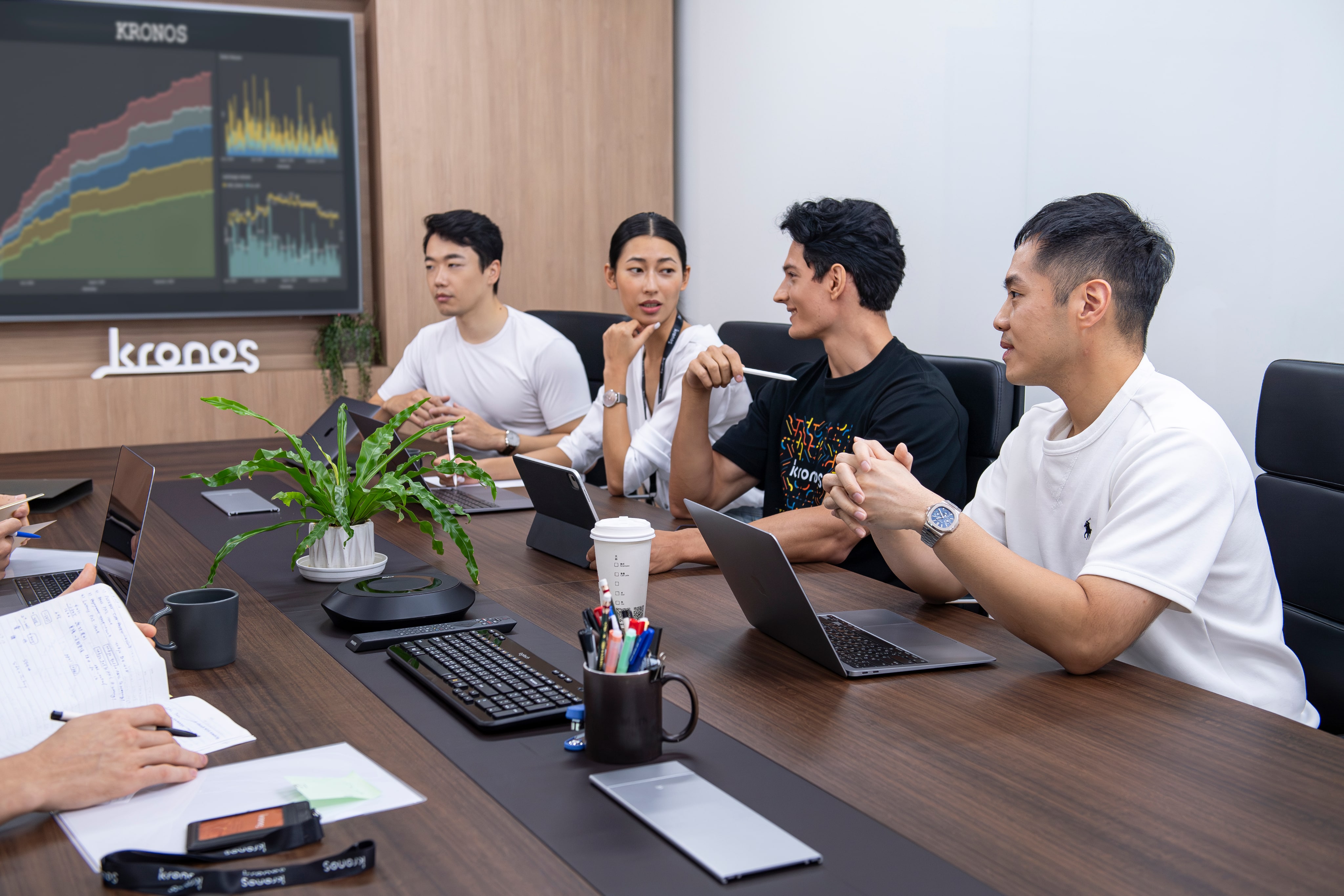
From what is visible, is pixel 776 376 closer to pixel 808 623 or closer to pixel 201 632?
pixel 808 623

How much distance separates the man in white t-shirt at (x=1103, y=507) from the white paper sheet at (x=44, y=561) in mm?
1270

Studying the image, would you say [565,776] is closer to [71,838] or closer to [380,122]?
[71,838]

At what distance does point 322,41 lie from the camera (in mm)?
4480

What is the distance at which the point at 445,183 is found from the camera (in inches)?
182

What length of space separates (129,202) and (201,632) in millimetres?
3475

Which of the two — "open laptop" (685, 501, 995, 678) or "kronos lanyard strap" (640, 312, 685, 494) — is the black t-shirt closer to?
"kronos lanyard strap" (640, 312, 685, 494)

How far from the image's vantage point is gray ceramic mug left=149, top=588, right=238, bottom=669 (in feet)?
4.45

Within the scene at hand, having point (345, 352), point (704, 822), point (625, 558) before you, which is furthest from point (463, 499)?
point (345, 352)

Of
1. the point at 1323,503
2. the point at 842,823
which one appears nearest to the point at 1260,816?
the point at 842,823

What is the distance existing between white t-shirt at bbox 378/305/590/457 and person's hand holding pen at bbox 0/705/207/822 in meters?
2.56

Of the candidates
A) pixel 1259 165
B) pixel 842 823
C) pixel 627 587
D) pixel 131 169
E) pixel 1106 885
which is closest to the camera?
pixel 1106 885

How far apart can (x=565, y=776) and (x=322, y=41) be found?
13.5 ft

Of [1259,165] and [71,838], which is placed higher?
[1259,165]

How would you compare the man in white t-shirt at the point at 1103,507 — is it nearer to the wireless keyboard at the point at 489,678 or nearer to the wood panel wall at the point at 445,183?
the wireless keyboard at the point at 489,678
